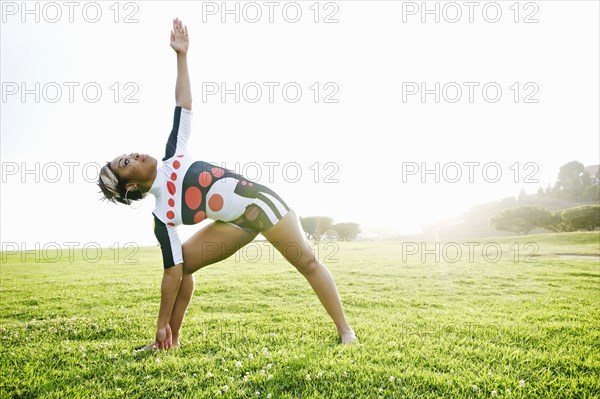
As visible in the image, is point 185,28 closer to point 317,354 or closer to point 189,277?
point 189,277

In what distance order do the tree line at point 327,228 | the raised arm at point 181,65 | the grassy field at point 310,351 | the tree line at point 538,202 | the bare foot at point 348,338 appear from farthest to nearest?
the tree line at point 538,202 < the tree line at point 327,228 < the bare foot at point 348,338 < the raised arm at point 181,65 < the grassy field at point 310,351

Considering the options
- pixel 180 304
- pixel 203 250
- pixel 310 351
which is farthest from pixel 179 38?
pixel 310 351

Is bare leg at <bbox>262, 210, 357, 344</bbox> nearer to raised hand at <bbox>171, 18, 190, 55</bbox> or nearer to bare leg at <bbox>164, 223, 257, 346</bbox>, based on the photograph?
bare leg at <bbox>164, 223, 257, 346</bbox>

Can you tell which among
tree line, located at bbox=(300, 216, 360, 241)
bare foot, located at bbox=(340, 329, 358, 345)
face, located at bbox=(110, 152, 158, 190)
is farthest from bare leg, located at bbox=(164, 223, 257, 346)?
tree line, located at bbox=(300, 216, 360, 241)

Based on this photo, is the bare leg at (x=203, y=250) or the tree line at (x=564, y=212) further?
the tree line at (x=564, y=212)

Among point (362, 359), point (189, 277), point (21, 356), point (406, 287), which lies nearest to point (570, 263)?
point (406, 287)

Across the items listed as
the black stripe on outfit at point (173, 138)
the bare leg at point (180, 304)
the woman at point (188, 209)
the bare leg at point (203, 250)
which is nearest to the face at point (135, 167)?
the woman at point (188, 209)

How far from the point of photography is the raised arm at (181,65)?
4.27m

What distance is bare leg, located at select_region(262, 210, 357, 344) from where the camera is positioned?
425 centimetres

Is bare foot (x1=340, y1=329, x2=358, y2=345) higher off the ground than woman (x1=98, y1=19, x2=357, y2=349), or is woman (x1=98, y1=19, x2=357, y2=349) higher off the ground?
woman (x1=98, y1=19, x2=357, y2=349)

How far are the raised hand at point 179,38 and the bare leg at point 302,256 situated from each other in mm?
2450

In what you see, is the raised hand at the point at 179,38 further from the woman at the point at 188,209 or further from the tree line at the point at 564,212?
the tree line at the point at 564,212

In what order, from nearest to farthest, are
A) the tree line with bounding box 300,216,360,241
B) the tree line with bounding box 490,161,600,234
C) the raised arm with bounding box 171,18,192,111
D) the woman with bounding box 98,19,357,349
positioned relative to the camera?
the woman with bounding box 98,19,357,349 < the raised arm with bounding box 171,18,192,111 < the tree line with bounding box 490,161,600,234 < the tree line with bounding box 300,216,360,241

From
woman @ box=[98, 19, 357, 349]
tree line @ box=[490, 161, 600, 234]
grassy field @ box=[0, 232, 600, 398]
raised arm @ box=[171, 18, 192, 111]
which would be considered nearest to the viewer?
grassy field @ box=[0, 232, 600, 398]
